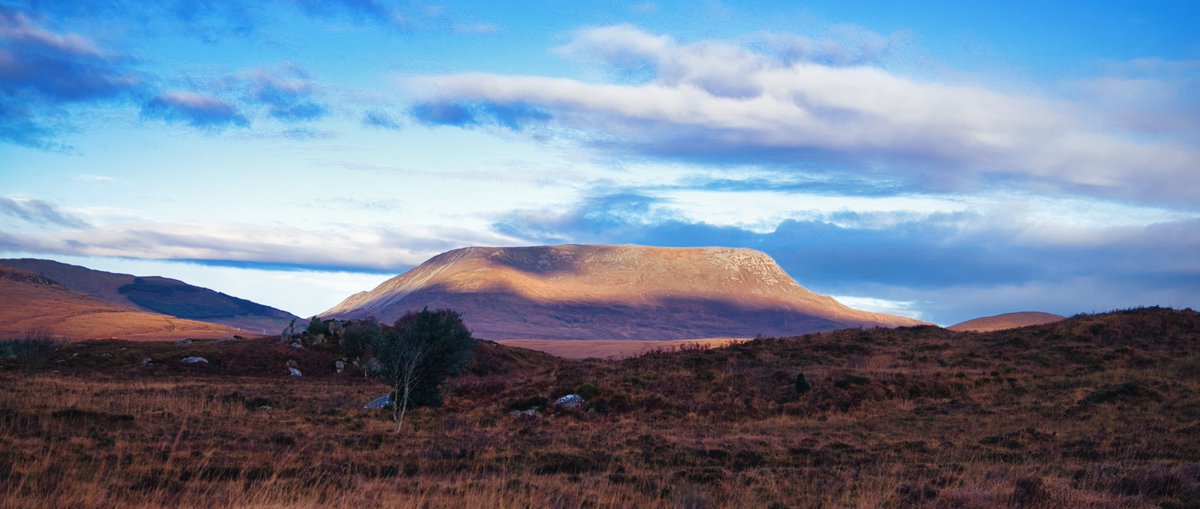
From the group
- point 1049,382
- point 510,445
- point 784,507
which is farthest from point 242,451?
point 1049,382

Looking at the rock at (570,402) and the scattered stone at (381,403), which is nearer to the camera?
the rock at (570,402)

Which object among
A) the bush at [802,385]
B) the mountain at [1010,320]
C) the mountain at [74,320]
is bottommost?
the mountain at [74,320]

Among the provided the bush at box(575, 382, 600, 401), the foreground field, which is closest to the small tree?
the foreground field

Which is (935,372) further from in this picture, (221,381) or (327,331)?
(327,331)

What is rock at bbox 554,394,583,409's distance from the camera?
26.7 meters

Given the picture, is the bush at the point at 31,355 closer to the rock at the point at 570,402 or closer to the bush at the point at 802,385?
the rock at the point at 570,402

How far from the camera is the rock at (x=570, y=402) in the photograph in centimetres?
2675

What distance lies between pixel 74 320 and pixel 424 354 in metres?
99.6

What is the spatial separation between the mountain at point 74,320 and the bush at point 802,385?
77052mm

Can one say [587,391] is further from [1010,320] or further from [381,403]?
[1010,320]

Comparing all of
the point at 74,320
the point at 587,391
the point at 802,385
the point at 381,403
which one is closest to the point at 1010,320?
the point at 802,385

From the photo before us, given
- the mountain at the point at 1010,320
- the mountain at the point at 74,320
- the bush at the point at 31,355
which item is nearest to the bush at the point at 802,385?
the bush at the point at 31,355

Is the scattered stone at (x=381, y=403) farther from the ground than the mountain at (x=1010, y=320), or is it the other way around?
the mountain at (x=1010, y=320)

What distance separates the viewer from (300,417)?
2283 cm
